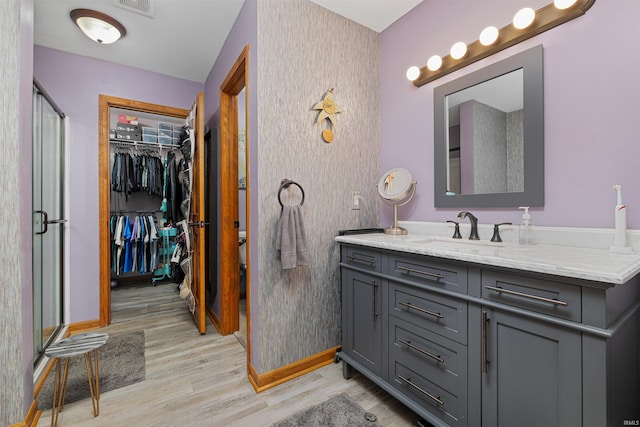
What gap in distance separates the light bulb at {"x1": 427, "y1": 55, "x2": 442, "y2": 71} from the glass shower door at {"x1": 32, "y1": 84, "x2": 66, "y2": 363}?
2.81 m

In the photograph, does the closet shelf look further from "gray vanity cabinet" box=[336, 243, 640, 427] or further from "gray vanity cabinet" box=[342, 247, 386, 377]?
"gray vanity cabinet" box=[336, 243, 640, 427]

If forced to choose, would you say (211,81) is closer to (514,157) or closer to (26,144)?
(26,144)

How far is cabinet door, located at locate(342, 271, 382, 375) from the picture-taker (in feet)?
5.32

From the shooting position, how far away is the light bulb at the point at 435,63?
6.15 feet

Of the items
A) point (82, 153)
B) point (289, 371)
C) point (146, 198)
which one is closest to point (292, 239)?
point (289, 371)

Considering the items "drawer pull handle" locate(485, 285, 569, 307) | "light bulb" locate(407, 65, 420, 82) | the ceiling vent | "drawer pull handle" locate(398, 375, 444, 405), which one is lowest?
"drawer pull handle" locate(398, 375, 444, 405)

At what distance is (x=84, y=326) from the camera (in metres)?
2.71

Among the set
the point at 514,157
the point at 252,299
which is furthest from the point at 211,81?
the point at 514,157

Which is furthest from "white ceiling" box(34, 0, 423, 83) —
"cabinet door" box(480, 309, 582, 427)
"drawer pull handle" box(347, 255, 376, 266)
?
"cabinet door" box(480, 309, 582, 427)

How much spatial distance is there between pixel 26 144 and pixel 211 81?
1.90 m

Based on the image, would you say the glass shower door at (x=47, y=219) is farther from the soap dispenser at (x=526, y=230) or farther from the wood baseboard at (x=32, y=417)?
the soap dispenser at (x=526, y=230)

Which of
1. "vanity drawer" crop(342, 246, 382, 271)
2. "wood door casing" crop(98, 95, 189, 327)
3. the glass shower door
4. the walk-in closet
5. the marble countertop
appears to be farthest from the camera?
the walk-in closet

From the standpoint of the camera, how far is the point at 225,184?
8.13ft

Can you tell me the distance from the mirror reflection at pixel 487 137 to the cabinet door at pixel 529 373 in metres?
0.85
